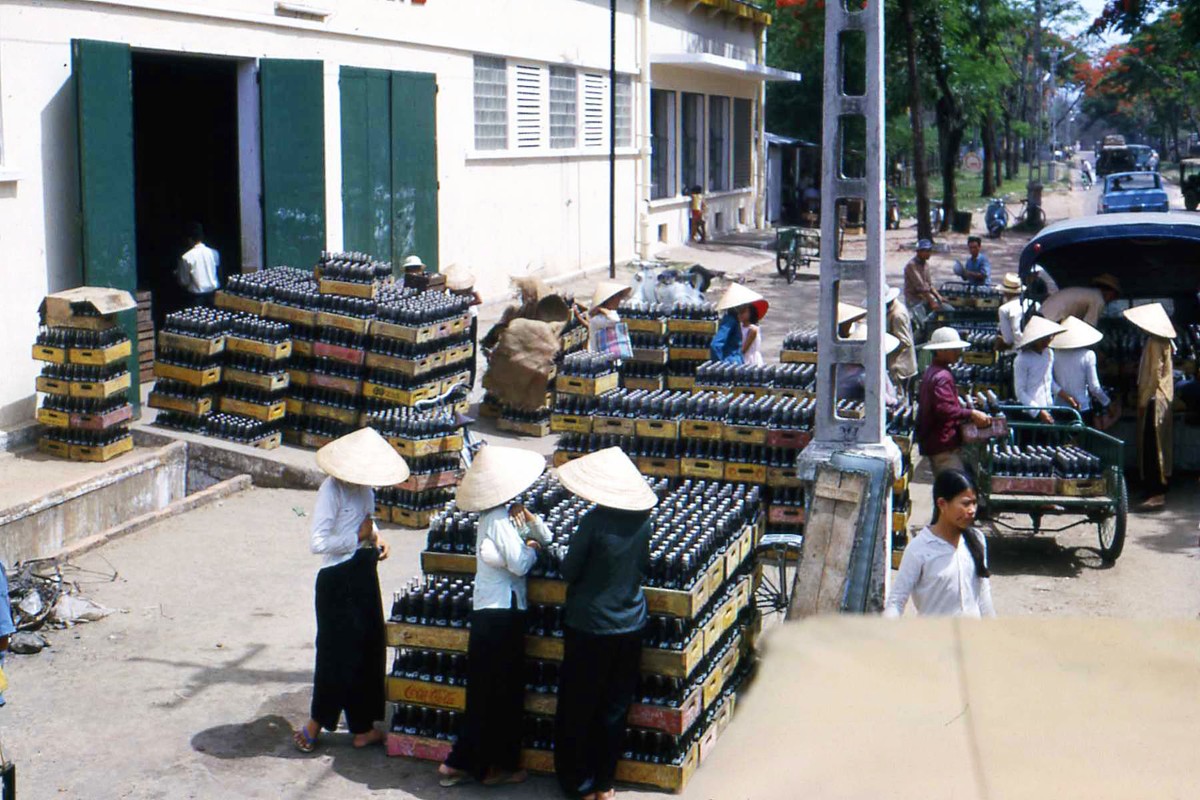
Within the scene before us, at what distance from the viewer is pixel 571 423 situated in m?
12.0

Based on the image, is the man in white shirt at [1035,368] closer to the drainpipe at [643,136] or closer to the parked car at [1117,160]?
the drainpipe at [643,136]

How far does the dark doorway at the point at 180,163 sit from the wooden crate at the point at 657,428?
7981 mm

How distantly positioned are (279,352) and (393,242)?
603cm

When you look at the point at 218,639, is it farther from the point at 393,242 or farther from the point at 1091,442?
the point at 393,242

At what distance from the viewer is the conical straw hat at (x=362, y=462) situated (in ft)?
25.0

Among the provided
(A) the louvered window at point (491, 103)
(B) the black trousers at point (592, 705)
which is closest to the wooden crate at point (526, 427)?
(B) the black trousers at point (592, 705)

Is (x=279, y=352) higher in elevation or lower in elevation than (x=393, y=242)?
lower

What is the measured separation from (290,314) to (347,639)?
708 cm

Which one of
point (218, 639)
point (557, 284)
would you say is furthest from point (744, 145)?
point (218, 639)

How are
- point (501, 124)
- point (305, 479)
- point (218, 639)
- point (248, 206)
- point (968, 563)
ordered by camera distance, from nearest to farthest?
point (968, 563) < point (218, 639) < point (305, 479) < point (248, 206) < point (501, 124)

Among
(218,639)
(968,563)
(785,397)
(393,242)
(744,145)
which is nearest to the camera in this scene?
(968,563)

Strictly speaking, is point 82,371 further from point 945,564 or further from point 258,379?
point 945,564

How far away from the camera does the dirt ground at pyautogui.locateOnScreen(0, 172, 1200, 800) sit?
745 centimetres

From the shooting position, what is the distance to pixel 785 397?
11.6 metres
